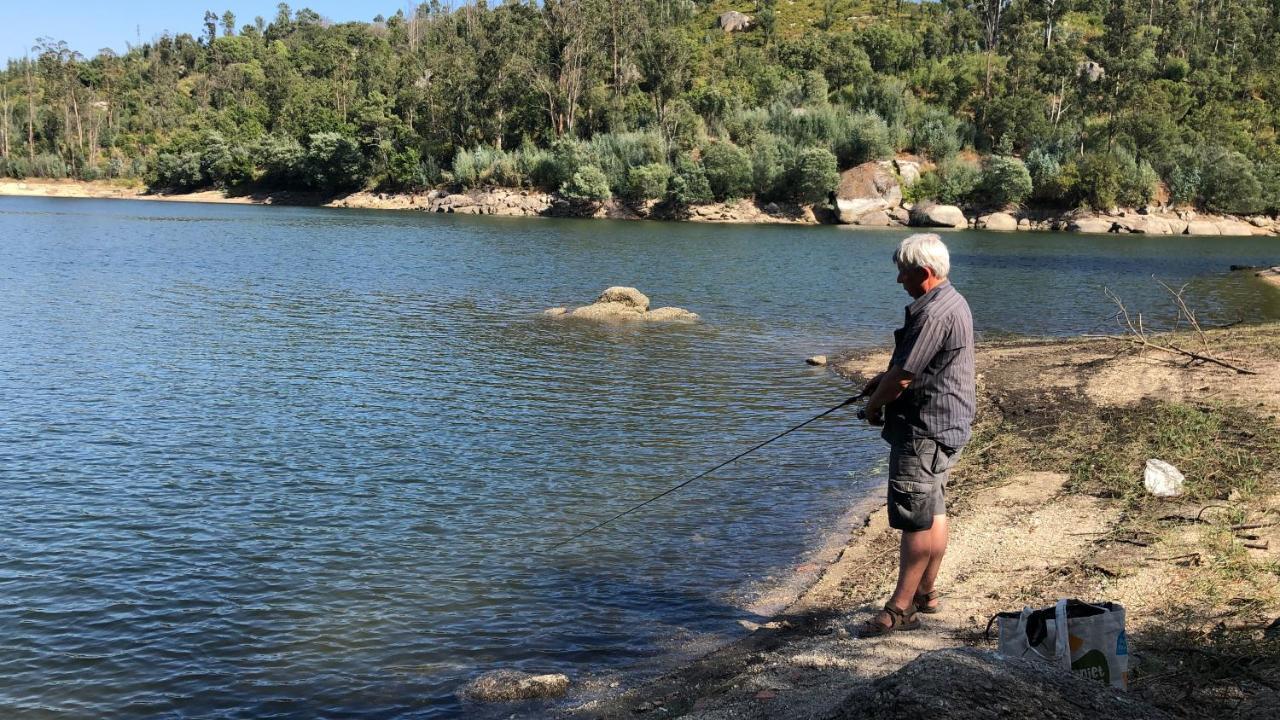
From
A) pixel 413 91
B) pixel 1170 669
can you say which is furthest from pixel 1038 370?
pixel 413 91

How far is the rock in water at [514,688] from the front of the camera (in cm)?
651

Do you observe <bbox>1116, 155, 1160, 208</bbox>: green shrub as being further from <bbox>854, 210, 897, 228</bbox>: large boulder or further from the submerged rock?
the submerged rock

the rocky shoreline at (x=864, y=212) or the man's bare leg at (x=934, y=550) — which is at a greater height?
the rocky shoreline at (x=864, y=212)

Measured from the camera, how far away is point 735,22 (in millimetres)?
136500

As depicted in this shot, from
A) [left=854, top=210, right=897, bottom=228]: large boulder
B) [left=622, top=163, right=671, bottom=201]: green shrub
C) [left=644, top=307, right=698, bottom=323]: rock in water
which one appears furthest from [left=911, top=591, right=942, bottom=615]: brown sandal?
[left=622, top=163, right=671, bottom=201]: green shrub

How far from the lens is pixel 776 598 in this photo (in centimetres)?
823

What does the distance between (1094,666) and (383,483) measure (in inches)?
325

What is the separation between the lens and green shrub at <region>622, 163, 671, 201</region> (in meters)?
79.5

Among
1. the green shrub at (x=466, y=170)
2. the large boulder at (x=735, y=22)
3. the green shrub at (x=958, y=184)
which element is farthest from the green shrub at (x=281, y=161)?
the large boulder at (x=735, y=22)

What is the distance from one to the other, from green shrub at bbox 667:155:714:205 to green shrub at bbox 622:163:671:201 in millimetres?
691

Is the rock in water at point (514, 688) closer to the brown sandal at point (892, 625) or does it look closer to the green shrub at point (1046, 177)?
the brown sandal at point (892, 625)

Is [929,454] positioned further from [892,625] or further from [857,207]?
[857,207]

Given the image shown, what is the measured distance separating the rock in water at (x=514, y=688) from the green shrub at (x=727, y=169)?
74.4 m

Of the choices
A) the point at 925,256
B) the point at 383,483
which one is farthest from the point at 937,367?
the point at 383,483
